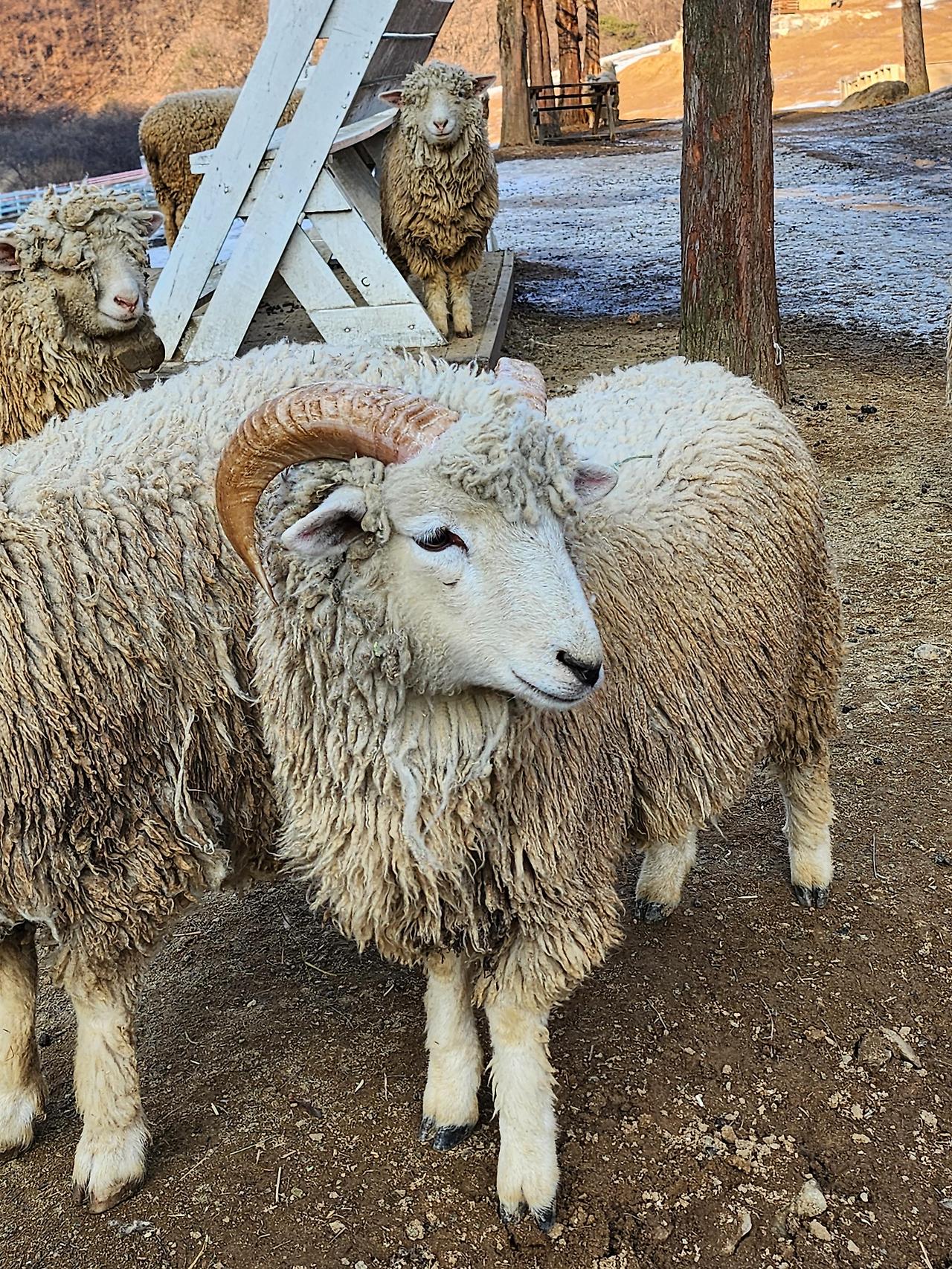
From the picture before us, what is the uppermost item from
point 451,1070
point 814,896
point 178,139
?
point 178,139

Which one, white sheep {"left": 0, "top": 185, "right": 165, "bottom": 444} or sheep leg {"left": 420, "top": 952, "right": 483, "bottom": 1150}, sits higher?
white sheep {"left": 0, "top": 185, "right": 165, "bottom": 444}

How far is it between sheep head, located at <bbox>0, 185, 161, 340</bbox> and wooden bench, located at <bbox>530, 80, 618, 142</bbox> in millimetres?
19221

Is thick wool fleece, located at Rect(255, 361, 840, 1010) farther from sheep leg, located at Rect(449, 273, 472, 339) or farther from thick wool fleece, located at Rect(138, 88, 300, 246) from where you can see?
thick wool fleece, located at Rect(138, 88, 300, 246)

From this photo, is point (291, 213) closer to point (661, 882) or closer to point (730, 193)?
point (730, 193)

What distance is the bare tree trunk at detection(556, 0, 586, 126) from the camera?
24.0 meters

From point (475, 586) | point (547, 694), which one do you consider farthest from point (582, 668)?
point (475, 586)

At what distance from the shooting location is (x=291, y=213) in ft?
20.1

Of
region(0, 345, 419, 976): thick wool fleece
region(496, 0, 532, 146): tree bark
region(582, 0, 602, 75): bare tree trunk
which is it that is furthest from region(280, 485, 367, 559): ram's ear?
region(582, 0, 602, 75): bare tree trunk

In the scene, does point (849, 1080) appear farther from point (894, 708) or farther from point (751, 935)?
point (894, 708)

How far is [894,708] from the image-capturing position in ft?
13.3

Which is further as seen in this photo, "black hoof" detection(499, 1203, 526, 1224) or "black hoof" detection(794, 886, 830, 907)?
"black hoof" detection(794, 886, 830, 907)

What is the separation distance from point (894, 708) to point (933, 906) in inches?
43.4

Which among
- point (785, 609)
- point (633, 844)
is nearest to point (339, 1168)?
point (633, 844)

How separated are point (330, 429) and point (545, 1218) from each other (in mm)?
1624
